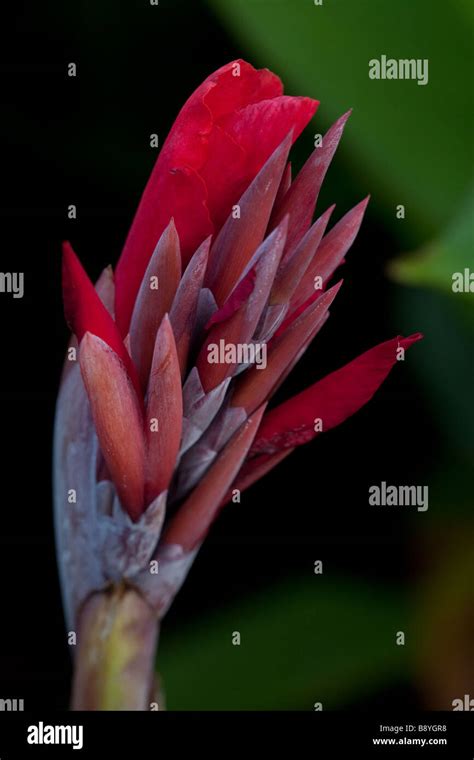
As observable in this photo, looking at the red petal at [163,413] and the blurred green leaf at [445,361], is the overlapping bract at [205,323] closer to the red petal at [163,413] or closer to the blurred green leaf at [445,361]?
the red petal at [163,413]

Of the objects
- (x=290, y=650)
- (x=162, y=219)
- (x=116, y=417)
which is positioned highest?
(x=162, y=219)

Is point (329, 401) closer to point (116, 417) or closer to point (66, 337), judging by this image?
point (116, 417)

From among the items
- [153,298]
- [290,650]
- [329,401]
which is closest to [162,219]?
[153,298]

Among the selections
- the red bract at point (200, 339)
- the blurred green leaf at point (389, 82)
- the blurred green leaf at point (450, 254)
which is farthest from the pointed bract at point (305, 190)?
the blurred green leaf at point (389, 82)

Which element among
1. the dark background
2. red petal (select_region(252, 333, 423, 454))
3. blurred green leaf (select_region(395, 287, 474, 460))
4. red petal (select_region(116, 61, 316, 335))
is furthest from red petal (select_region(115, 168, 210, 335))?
blurred green leaf (select_region(395, 287, 474, 460))

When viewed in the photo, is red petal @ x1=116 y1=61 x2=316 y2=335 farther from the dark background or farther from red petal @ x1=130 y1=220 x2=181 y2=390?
the dark background

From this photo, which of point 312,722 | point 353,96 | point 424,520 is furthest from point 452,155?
point 312,722
